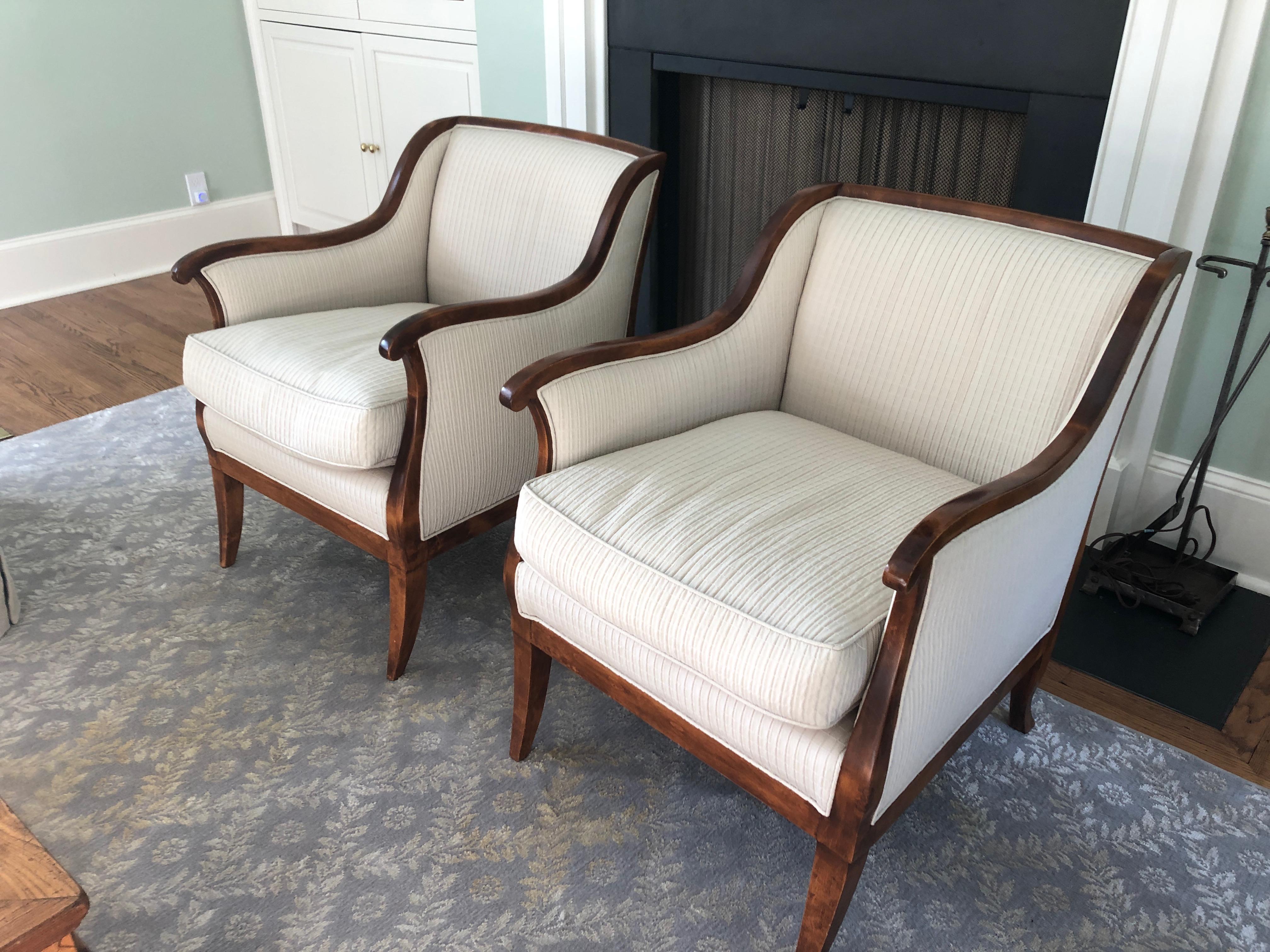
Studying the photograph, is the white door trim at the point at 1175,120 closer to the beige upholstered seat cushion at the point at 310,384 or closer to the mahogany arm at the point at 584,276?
the mahogany arm at the point at 584,276

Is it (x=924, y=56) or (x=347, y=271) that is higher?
(x=924, y=56)

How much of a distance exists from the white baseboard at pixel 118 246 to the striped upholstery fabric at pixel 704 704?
2715mm

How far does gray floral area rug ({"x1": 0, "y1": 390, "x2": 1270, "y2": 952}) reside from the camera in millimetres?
1294

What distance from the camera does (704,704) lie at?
120cm

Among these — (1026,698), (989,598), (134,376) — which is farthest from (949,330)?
(134,376)

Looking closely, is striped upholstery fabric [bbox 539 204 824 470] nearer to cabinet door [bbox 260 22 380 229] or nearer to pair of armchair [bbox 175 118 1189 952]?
pair of armchair [bbox 175 118 1189 952]

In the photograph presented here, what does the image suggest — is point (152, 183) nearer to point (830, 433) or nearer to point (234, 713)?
point (234, 713)

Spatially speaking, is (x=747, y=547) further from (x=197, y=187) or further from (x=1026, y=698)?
(x=197, y=187)

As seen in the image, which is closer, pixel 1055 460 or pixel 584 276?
pixel 1055 460

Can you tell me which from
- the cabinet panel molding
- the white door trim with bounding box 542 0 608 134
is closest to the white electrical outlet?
the cabinet panel molding

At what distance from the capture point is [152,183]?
365 centimetres

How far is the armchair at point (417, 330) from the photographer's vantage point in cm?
160

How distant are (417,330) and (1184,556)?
153 cm

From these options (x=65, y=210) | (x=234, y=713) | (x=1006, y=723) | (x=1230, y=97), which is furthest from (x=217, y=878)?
(x=65, y=210)
